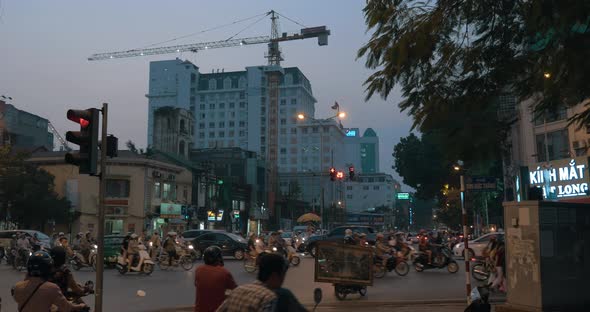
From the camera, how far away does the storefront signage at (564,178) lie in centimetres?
2442

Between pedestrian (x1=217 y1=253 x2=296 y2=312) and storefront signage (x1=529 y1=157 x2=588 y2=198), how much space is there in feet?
73.8

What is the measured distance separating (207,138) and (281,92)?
25.5 m

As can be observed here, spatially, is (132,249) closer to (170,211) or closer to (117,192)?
(117,192)

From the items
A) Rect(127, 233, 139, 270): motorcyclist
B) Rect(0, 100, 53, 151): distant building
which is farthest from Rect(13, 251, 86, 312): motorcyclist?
Rect(0, 100, 53, 151): distant building

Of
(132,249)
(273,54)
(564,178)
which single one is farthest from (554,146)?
(273,54)

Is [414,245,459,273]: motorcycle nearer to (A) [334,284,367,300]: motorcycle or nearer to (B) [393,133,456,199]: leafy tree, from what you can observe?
(A) [334,284,367,300]: motorcycle

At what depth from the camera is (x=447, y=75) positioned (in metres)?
8.52

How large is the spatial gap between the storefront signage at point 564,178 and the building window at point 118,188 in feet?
116

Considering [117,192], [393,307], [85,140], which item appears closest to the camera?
[85,140]

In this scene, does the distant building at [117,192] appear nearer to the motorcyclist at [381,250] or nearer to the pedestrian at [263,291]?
the motorcyclist at [381,250]

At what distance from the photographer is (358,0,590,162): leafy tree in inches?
308

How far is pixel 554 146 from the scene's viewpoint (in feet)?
107

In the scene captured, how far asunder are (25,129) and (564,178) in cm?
6118

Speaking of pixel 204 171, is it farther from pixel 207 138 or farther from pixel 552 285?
pixel 207 138
